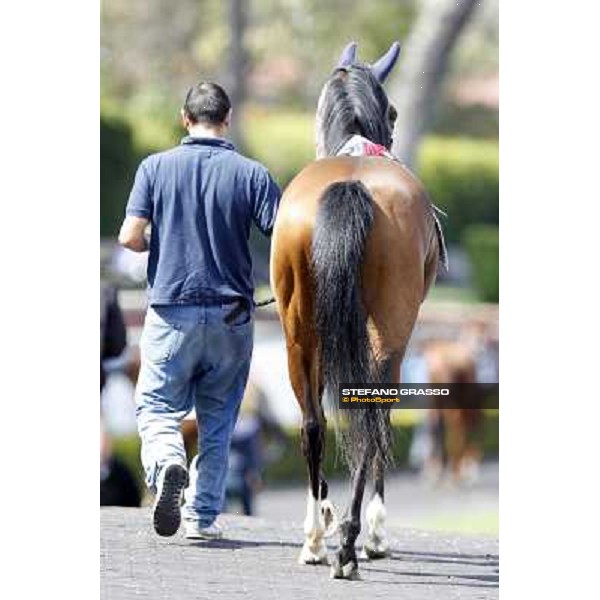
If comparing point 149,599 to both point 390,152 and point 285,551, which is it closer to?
point 285,551

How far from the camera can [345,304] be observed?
9.04 meters

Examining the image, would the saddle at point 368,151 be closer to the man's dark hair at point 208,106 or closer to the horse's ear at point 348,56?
the horse's ear at point 348,56

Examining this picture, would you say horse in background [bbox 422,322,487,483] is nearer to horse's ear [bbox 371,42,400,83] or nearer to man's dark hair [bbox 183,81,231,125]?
horse's ear [bbox 371,42,400,83]

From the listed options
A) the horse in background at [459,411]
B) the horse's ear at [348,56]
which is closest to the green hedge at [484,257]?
the horse in background at [459,411]

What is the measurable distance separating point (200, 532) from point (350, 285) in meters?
1.54

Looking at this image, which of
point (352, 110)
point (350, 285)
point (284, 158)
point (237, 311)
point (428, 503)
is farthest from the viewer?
point (428, 503)

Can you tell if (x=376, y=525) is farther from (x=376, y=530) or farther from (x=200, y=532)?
(x=200, y=532)

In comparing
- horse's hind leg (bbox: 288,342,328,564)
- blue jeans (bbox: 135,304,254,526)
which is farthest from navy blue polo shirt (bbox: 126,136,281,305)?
horse's hind leg (bbox: 288,342,328,564)

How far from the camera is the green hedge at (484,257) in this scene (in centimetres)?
1007

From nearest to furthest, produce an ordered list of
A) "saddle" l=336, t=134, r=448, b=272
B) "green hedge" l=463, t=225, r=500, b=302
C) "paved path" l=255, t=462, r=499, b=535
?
"saddle" l=336, t=134, r=448, b=272 → "green hedge" l=463, t=225, r=500, b=302 → "paved path" l=255, t=462, r=499, b=535

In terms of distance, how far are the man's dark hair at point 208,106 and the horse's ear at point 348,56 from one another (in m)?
0.53

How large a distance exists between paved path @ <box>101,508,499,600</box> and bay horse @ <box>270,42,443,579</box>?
0.55 ft

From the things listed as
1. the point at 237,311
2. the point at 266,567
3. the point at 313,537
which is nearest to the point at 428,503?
the point at 313,537

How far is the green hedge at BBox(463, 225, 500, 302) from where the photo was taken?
33.0ft
